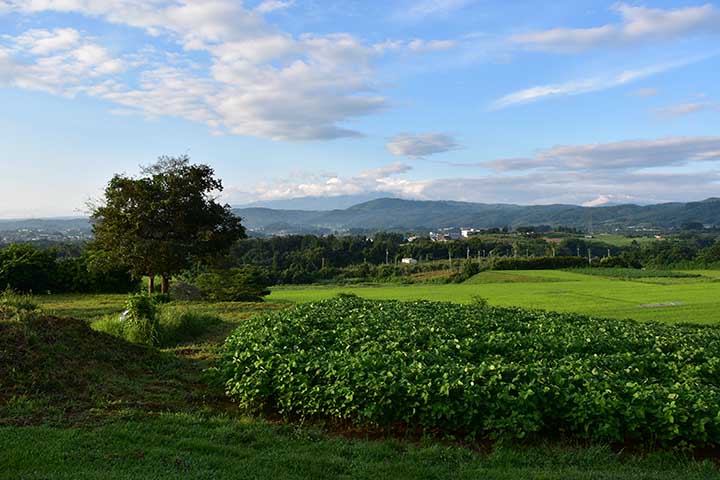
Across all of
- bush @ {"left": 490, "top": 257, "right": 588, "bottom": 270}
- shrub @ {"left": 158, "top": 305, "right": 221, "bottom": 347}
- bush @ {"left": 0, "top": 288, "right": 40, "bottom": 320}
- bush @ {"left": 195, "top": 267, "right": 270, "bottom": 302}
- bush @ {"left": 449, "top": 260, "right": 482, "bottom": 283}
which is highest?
bush @ {"left": 0, "top": 288, "right": 40, "bottom": 320}

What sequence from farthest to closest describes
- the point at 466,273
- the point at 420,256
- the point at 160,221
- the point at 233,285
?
the point at 420,256 < the point at 466,273 < the point at 233,285 < the point at 160,221

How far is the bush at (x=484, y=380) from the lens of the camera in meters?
6.07

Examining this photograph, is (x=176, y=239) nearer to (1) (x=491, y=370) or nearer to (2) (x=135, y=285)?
(2) (x=135, y=285)

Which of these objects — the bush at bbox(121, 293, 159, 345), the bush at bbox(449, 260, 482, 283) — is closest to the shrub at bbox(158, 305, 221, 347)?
the bush at bbox(121, 293, 159, 345)

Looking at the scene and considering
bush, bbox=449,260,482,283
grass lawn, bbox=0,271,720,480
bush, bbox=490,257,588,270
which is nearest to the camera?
grass lawn, bbox=0,271,720,480

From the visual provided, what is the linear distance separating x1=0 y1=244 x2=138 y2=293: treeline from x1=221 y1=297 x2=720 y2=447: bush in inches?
680

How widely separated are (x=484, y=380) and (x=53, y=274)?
2399 centimetres

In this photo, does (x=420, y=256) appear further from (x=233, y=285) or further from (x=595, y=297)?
(x=233, y=285)

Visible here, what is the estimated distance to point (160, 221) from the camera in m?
22.6

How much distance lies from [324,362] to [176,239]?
55.7 ft

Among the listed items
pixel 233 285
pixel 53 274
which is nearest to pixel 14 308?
pixel 53 274

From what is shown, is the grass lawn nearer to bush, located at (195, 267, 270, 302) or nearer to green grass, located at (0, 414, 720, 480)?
green grass, located at (0, 414, 720, 480)

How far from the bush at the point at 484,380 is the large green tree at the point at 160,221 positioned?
45.6ft

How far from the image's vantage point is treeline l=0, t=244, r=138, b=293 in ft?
76.4
